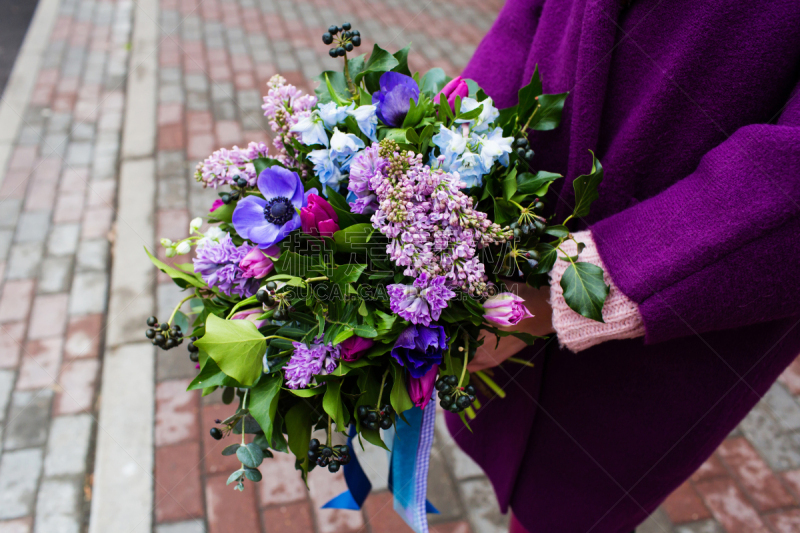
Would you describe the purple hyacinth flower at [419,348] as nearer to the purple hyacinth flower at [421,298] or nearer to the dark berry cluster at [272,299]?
the purple hyacinth flower at [421,298]

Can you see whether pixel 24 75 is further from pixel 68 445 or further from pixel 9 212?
pixel 68 445

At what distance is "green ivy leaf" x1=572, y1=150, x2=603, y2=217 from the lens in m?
0.94

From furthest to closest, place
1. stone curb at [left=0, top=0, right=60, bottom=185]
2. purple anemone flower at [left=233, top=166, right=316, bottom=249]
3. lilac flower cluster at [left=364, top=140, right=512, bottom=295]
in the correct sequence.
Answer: stone curb at [left=0, top=0, right=60, bottom=185], purple anemone flower at [left=233, top=166, right=316, bottom=249], lilac flower cluster at [left=364, top=140, right=512, bottom=295]

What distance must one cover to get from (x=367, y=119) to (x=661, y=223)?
1.85ft

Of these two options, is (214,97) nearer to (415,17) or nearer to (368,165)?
(415,17)

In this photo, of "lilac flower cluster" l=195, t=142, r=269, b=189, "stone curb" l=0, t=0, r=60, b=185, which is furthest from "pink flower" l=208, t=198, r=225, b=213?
"stone curb" l=0, t=0, r=60, b=185

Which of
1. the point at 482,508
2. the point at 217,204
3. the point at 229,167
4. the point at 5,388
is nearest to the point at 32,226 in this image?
the point at 5,388

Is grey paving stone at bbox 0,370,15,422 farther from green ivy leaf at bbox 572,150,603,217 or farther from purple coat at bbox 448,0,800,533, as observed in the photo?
green ivy leaf at bbox 572,150,603,217

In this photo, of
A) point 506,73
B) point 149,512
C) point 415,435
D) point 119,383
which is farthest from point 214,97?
point 415,435

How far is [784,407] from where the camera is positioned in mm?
2746

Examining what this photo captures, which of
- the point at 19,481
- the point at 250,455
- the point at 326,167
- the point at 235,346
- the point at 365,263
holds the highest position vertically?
the point at 326,167

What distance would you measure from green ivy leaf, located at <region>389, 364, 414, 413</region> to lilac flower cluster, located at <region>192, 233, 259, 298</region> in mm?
308

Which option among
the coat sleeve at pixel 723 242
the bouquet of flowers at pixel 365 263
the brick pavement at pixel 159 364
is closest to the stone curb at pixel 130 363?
the brick pavement at pixel 159 364

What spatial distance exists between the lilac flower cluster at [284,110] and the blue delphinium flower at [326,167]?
0.11 meters
